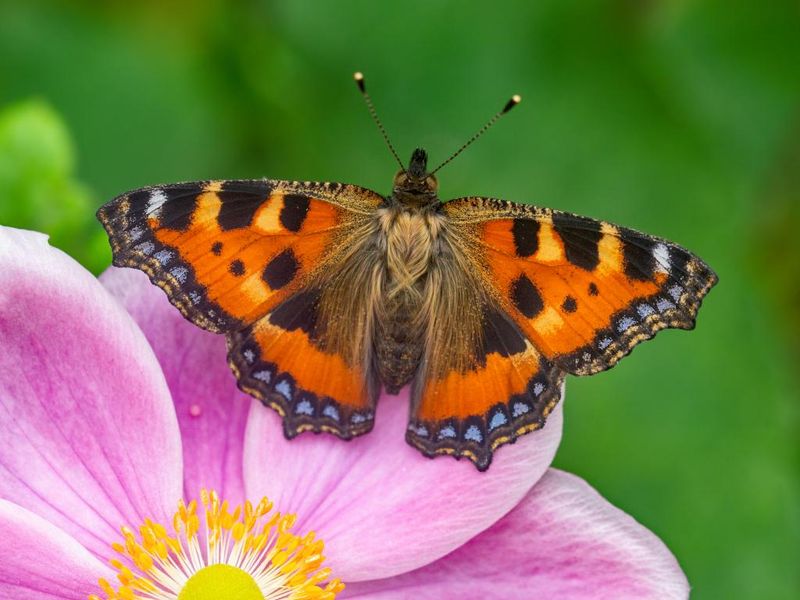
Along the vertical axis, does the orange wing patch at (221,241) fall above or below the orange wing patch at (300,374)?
above

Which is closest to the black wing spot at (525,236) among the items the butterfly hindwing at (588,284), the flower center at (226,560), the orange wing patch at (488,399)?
the butterfly hindwing at (588,284)

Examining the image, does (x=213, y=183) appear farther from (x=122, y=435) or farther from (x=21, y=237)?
(x=122, y=435)

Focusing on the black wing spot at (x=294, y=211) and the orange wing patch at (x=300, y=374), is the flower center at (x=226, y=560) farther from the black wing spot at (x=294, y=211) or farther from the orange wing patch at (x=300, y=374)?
the black wing spot at (x=294, y=211)

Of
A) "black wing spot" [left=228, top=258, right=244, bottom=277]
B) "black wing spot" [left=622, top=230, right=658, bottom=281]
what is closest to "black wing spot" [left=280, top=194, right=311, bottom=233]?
"black wing spot" [left=228, top=258, right=244, bottom=277]

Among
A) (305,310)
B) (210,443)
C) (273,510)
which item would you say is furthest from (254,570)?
(305,310)

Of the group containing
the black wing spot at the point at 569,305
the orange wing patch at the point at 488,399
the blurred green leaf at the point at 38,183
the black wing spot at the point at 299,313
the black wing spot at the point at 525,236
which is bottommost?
the orange wing patch at the point at 488,399
